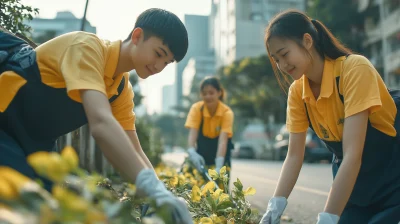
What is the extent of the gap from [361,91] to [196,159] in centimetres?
357

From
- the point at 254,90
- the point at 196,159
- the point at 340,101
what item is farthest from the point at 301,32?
the point at 254,90

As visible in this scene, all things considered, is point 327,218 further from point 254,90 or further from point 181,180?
point 254,90

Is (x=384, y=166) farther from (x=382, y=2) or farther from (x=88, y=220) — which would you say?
(x=382, y=2)

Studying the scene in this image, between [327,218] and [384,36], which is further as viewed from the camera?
[384,36]

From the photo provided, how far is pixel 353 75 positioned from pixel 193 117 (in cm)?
383

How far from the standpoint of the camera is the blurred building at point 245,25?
201 ft

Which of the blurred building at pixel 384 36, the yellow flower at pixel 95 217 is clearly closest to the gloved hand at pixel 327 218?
the yellow flower at pixel 95 217

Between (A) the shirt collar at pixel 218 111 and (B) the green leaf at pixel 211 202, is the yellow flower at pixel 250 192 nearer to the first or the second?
(B) the green leaf at pixel 211 202

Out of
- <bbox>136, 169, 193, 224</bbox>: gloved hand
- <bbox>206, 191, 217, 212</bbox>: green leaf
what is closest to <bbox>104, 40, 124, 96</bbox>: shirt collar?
<bbox>136, 169, 193, 224</bbox>: gloved hand

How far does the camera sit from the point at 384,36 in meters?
29.7

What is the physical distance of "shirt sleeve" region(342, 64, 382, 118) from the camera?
210cm

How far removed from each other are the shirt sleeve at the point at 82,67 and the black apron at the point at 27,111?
0.63 ft

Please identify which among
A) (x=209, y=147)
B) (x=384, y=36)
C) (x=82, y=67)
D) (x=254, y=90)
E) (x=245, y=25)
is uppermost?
(x=82, y=67)

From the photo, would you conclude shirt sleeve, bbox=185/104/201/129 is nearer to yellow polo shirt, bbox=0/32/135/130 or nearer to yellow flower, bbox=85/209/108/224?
yellow polo shirt, bbox=0/32/135/130
